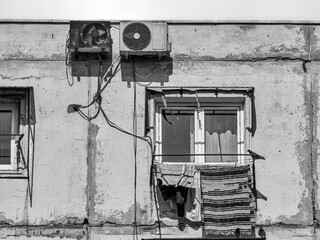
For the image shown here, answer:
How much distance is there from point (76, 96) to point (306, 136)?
12.7ft

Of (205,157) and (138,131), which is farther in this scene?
(205,157)

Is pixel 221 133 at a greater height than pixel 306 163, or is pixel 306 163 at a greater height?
pixel 221 133

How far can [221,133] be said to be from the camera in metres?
16.6

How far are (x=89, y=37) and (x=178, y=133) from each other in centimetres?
218

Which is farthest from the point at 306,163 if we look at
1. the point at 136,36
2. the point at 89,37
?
the point at 89,37

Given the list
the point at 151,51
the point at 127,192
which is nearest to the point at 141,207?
the point at 127,192

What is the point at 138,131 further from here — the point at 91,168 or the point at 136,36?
the point at 136,36

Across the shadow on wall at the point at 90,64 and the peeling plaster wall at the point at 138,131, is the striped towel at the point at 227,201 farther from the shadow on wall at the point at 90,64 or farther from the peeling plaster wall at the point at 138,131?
the shadow on wall at the point at 90,64

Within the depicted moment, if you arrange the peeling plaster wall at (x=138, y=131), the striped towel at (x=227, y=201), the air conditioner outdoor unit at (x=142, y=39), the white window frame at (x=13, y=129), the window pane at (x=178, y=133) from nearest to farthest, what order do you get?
1. the striped towel at (x=227, y=201)
2. the peeling plaster wall at (x=138, y=131)
3. the air conditioner outdoor unit at (x=142, y=39)
4. the white window frame at (x=13, y=129)
5. the window pane at (x=178, y=133)

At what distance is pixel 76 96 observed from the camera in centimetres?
1642

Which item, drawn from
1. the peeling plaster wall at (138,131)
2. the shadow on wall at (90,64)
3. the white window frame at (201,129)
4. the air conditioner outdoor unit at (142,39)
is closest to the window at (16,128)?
the peeling plaster wall at (138,131)

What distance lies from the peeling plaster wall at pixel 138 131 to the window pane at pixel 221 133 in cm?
46

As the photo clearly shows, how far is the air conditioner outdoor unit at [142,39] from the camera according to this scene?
16234 millimetres

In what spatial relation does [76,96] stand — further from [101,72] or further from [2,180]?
[2,180]
